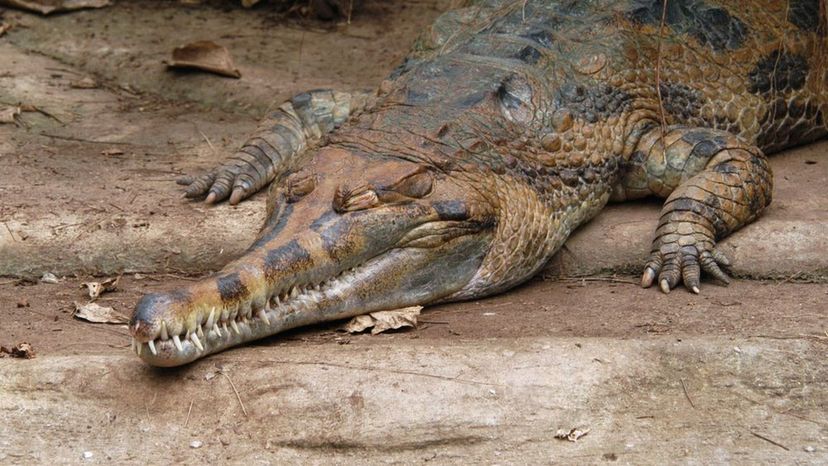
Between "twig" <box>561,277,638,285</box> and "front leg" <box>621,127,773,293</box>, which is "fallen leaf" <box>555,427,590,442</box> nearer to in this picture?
"front leg" <box>621,127,773,293</box>

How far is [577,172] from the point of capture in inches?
230

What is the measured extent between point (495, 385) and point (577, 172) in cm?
176

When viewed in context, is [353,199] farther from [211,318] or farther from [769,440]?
[769,440]

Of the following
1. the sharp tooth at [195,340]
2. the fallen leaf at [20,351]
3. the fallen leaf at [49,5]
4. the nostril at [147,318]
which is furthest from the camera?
the fallen leaf at [49,5]

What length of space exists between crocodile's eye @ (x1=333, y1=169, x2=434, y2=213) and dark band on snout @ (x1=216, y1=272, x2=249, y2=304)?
0.69 meters

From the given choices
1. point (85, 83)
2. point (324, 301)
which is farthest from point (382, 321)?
point (85, 83)

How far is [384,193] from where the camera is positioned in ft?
16.9

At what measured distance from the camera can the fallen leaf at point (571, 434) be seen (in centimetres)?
424

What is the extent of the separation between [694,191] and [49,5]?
5.54 meters

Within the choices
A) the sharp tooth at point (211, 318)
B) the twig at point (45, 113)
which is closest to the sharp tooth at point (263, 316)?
the sharp tooth at point (211, 318)

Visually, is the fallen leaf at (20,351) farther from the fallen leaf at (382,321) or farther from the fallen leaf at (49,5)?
the fallen leaf at (49,5)

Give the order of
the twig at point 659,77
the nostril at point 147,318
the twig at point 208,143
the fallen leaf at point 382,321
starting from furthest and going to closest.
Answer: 1. the twig at point 208,143
2. the twig at point 659,77
3. the fallen leaf at point 382,321
4. the nostril at point 147,318

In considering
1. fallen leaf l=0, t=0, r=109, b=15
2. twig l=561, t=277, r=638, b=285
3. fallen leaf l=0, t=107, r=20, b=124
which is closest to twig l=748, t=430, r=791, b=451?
twig l=561, t=277, r=638, b=285

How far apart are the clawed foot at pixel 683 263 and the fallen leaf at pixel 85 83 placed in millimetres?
4373
